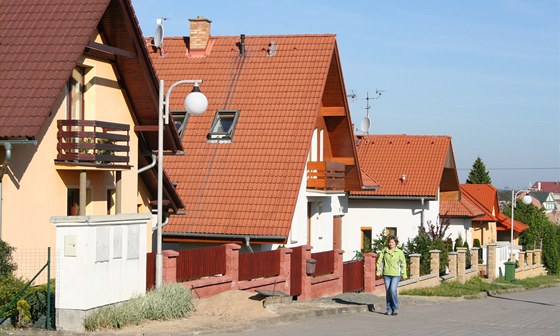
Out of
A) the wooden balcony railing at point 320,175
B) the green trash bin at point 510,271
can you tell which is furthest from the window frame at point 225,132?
the green trash bin at point 510,271

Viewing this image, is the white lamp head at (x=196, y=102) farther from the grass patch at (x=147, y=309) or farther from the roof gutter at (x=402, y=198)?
the roof gutter at (x=402, y=198)

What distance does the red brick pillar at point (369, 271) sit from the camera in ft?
95.6

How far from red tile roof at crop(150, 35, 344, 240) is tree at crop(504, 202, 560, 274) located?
128ft

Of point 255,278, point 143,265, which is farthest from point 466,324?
point 143,265

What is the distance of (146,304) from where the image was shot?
1677 centimetres

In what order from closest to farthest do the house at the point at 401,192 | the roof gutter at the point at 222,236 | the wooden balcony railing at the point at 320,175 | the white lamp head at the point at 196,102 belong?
1. the white lamp head at the point at 196,102
2. the roof gutter at the point at 222,236
3. the wooden balcony railing at the point at 320,175
4. the house at the point at 401,192

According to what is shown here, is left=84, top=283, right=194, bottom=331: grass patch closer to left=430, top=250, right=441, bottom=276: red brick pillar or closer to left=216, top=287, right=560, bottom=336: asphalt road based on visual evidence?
left=216, top=287, right=560, bottom=336: asphalt road

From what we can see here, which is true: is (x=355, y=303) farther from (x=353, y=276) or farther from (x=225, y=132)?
(x=225, y=132)

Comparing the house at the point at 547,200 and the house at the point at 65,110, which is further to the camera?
the house at the point at 547,200

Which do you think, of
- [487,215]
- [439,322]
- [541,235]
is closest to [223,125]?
[439,322]

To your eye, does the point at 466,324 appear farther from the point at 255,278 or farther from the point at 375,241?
the point at 375,241

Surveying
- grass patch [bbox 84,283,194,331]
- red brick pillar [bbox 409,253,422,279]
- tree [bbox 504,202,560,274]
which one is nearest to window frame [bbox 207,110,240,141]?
red brick pillar [bbox 409,253,422,279]

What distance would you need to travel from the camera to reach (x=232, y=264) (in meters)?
21.3

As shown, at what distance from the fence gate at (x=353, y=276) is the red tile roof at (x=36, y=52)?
10715 mm
